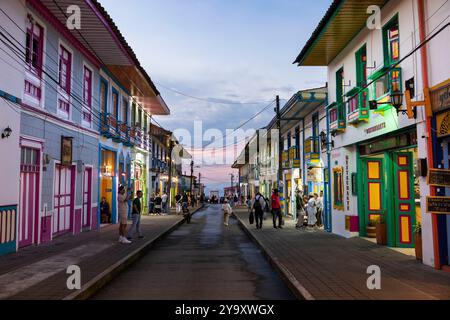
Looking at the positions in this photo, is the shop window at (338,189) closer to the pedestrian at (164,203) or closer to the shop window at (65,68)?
the shop window at (65,68)

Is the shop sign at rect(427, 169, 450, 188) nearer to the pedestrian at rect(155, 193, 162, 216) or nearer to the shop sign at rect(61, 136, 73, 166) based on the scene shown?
the shop sign at rect(61, 136, 73, 166)

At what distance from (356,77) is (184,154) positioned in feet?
147

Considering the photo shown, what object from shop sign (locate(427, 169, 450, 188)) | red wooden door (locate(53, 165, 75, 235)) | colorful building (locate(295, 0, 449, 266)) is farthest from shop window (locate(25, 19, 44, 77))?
shop sign (locate(427, 169, 450, 188))

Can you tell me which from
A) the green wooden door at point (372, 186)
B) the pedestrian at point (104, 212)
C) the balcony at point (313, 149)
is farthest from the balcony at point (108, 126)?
the green wooden door at point (372, 186)

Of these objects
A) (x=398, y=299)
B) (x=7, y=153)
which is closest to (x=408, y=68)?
(x=398, y=299)

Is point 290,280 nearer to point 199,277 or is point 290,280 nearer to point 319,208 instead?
point 199,277

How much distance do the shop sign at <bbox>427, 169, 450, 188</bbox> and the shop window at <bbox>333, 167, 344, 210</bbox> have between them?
282 inches

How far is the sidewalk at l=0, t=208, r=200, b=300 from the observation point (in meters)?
6.73

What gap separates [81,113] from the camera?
15.9 meters

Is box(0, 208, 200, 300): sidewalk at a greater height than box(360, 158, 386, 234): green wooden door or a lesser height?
lesser

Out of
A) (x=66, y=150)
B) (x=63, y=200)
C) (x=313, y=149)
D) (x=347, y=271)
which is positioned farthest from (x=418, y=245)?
(x=63, y=200)
